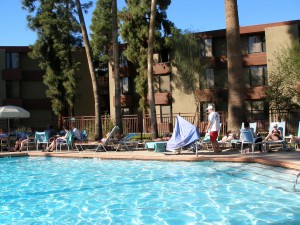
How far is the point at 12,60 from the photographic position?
125ft

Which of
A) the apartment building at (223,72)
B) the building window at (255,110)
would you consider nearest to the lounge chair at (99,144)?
the apartment building at (223,72)

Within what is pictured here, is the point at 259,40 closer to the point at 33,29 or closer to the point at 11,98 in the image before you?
the point at 33,29

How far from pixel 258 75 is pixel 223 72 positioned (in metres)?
2.75

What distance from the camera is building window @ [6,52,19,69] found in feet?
125

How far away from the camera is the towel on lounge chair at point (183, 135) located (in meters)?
13.3

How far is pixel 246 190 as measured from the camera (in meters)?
8.46

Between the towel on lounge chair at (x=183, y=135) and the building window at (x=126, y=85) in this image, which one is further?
the building window at (x=126, y=85)

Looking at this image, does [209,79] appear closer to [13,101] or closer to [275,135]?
[13,101]

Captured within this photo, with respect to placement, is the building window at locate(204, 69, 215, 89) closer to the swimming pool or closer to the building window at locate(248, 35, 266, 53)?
the building window at locate(248, 35, 266, 53)

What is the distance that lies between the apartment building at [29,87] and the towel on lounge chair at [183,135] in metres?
25.2

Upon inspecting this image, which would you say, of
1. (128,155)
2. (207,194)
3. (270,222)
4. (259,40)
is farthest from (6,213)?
(259,40)

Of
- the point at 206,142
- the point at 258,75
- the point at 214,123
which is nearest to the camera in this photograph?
the point at 214,123

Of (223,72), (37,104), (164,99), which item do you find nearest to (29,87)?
(37,104)

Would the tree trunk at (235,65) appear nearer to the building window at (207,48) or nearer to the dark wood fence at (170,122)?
the dark wood fence at (170,122)
